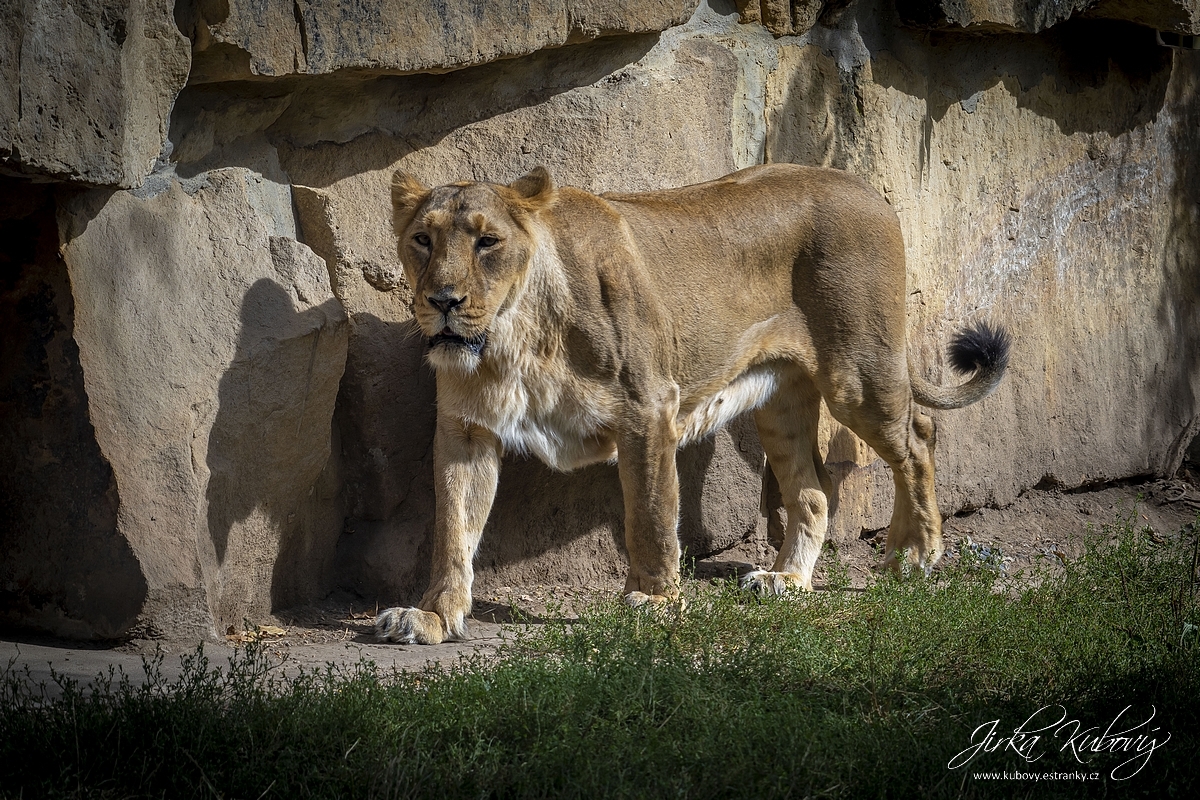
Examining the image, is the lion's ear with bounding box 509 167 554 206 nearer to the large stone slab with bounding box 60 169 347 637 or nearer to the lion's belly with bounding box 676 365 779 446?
the large stone slab with bounding box 60 169 347 637

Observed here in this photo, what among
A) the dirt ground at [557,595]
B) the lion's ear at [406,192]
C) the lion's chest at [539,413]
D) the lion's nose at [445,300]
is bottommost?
the dirt ground at [557,595]

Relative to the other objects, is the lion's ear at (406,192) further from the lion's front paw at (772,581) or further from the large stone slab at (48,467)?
the lion's front paw at (772,581)

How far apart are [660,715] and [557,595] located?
2.11 metres

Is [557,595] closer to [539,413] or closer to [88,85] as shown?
[539,413]

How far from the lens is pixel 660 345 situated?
5.07m

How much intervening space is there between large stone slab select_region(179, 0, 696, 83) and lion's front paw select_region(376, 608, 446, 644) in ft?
6.40

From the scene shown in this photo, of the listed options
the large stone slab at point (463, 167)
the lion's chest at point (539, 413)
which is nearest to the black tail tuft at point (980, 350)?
the large stone slab at point (463, 167)

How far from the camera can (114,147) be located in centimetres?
394

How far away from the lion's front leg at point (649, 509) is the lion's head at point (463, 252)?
2.37 ft

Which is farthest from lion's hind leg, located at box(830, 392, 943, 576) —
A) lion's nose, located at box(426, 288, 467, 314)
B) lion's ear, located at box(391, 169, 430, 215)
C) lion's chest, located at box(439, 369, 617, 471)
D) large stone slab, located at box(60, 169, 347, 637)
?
large stone slab, located at box(60, 169, 347, 637)

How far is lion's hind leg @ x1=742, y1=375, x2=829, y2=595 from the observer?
225 inches

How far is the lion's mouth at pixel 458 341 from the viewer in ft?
15.1

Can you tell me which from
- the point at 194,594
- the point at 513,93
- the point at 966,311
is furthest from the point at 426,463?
the point at 966,311

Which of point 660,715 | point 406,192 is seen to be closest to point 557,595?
point 406,192
